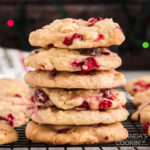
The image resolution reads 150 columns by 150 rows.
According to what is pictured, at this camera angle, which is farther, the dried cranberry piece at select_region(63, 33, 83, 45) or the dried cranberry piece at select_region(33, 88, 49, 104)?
the dried cranberry piece at select_region(33, 88, 49, 104)

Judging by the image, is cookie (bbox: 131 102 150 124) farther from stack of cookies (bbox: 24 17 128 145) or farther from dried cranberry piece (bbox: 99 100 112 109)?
dried cranberry piece (bbox: 99 100 112 109)

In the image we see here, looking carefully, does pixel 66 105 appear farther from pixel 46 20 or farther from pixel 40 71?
pixel 46 20

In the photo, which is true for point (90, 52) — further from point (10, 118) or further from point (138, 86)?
point (138, 86)

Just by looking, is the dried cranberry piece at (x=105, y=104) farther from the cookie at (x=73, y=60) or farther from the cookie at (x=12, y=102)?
the cookie at (x=12, y=102)

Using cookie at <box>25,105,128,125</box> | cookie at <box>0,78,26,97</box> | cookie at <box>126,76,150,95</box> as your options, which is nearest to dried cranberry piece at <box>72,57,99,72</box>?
cookie at <box>25,105,128,125</box>

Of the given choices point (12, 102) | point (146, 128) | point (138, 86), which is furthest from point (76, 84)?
point (138, 86)

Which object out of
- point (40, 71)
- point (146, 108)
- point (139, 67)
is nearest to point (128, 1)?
point (139, 67)

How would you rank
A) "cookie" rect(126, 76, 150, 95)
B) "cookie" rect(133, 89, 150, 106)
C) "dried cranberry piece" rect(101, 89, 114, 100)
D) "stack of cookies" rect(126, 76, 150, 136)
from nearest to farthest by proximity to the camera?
1. "dried cranberry piece" rect(101, 89, 114, 100)
2. "stack of cookies" rect(126, 76, 150, 136)
3. "cookie" rect(133, 89, 150, 106)
4. "cookie" rect(126, 76, 150, 95)
